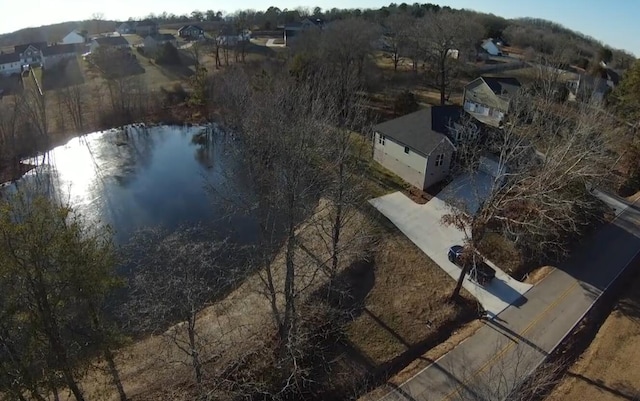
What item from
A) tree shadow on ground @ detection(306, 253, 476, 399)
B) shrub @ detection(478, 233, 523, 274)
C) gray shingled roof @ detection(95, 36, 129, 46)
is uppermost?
gray shingled roof @ detection(95, 36, 129, 46)

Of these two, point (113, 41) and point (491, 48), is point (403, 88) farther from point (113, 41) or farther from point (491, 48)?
point (113, 41)

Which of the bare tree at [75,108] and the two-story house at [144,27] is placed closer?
the bare tree at [75,108]

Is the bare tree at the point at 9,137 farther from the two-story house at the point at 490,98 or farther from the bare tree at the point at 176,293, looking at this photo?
the two-story house at the point at 490,98

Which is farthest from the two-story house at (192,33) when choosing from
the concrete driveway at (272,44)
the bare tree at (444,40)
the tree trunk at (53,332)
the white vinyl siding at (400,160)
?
the tree trunk at (53,332)

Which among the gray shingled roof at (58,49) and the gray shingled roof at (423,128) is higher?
the gray shingled roof at (58,49)

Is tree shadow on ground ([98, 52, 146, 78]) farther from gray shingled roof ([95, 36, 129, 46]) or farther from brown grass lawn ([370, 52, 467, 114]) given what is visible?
brown grass lawn ([370, 52, 467, 114])

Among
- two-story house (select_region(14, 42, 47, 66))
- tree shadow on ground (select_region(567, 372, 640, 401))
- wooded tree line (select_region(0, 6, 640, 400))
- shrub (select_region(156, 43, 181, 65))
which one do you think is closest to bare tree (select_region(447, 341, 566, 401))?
tree shadow on ground (select_region(567, 372, 640, 401))

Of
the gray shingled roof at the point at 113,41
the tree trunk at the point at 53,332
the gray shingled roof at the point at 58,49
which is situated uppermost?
the gray shingled roof at the point at 113,41
